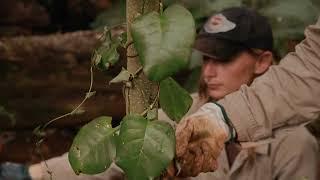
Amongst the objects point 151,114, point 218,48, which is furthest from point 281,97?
point 218,48

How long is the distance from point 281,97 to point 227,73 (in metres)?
1.49

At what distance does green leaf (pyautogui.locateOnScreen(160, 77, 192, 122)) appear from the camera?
4.75 ft

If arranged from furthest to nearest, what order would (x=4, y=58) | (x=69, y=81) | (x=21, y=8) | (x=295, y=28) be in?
(x=21, y=8) → (x=4, y=58) → (x=69, y=81) → (x=295, y=28)

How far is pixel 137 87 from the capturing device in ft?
4.67

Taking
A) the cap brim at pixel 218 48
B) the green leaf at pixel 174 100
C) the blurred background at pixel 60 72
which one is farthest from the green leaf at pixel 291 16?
the green leaf at pixel 174 100

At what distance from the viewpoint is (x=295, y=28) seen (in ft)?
13.3

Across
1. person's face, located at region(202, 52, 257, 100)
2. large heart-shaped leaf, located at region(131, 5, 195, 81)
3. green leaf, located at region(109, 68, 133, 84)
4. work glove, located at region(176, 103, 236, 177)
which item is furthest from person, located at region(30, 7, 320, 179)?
person's face, located at region(202, 52, 257, 100)

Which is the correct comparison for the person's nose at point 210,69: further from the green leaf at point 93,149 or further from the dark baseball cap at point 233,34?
the green leaf at point 93,149

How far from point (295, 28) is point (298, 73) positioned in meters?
2.25

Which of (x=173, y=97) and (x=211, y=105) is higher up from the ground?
(x=173, y=97)

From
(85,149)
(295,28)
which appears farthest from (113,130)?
(295,28)

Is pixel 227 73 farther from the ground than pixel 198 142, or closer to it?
closer to it

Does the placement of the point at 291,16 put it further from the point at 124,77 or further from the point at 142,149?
the point at 142,149

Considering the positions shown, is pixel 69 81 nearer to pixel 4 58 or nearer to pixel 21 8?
pixel 4 58
